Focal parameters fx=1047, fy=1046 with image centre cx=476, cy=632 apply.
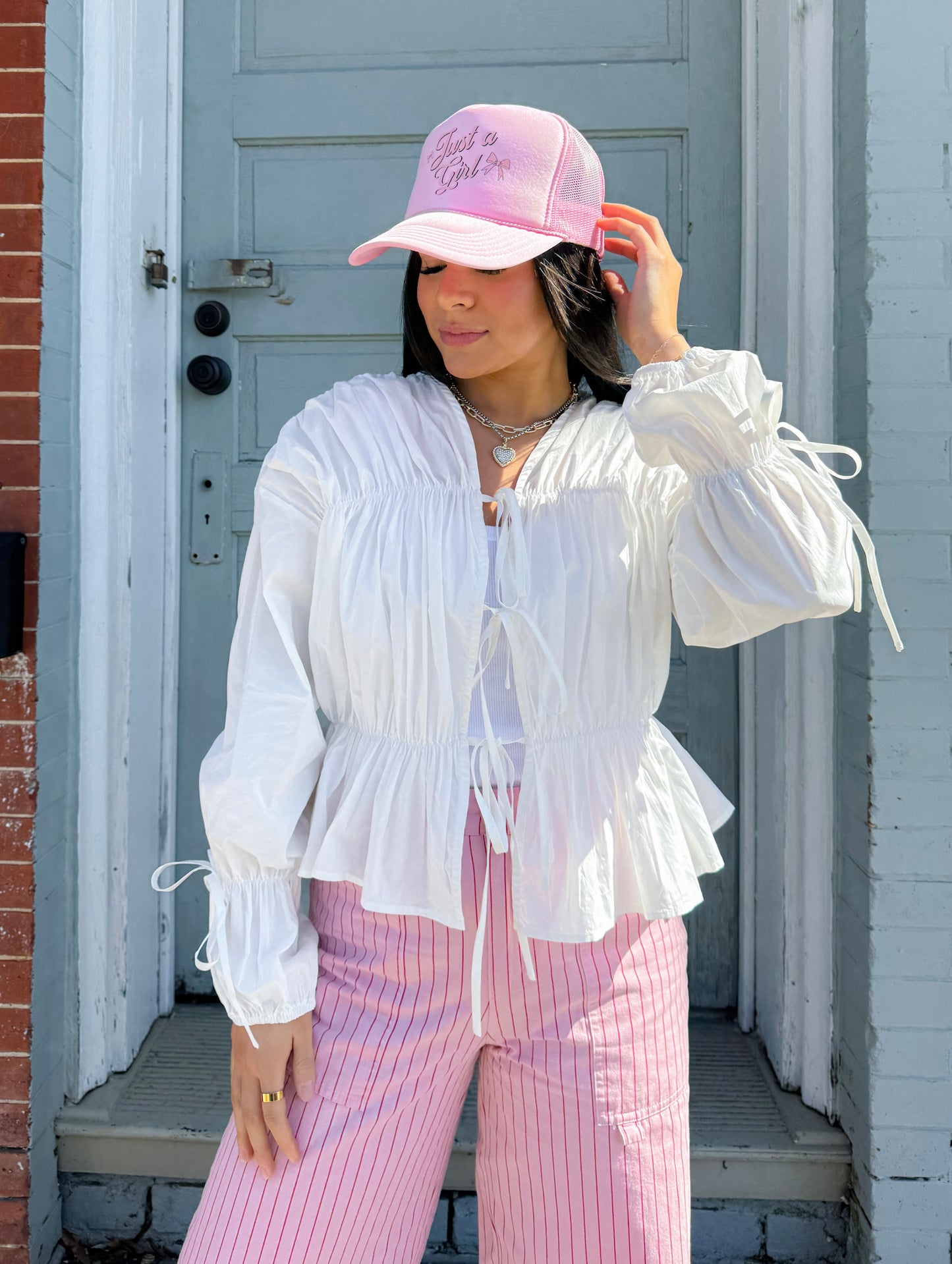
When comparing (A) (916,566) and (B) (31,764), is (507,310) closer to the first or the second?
(A) (916,566)

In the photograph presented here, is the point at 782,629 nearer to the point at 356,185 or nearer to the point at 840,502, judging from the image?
the point at 840,502

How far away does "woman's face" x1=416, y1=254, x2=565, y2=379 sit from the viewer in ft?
4.30

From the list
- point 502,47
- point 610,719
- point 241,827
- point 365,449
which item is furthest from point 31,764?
point 502,47

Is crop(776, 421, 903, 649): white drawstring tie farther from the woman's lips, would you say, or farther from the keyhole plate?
the keyhole plate

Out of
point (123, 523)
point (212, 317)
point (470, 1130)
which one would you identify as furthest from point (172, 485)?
point (470, 1130)

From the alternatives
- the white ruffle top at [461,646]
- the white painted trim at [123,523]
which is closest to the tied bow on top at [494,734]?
the white ruffle top at [461,646]

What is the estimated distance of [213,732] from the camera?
7.65 feet

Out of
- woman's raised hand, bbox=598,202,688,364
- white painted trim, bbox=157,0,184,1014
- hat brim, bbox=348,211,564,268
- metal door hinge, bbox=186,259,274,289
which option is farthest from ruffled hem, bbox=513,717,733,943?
metal door hinge, bbox=186,259,274,289

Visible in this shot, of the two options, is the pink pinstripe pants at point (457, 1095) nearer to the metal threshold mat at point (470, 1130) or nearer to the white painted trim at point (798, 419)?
the metal threshold mat at point (470, 1130)

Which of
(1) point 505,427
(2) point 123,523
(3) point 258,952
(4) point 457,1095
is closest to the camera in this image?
(3) point 258,952

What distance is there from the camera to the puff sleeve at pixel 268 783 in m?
1.20

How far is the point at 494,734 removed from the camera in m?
1.26

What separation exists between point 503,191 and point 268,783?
0.77 metres

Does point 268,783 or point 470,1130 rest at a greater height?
point 268,783
